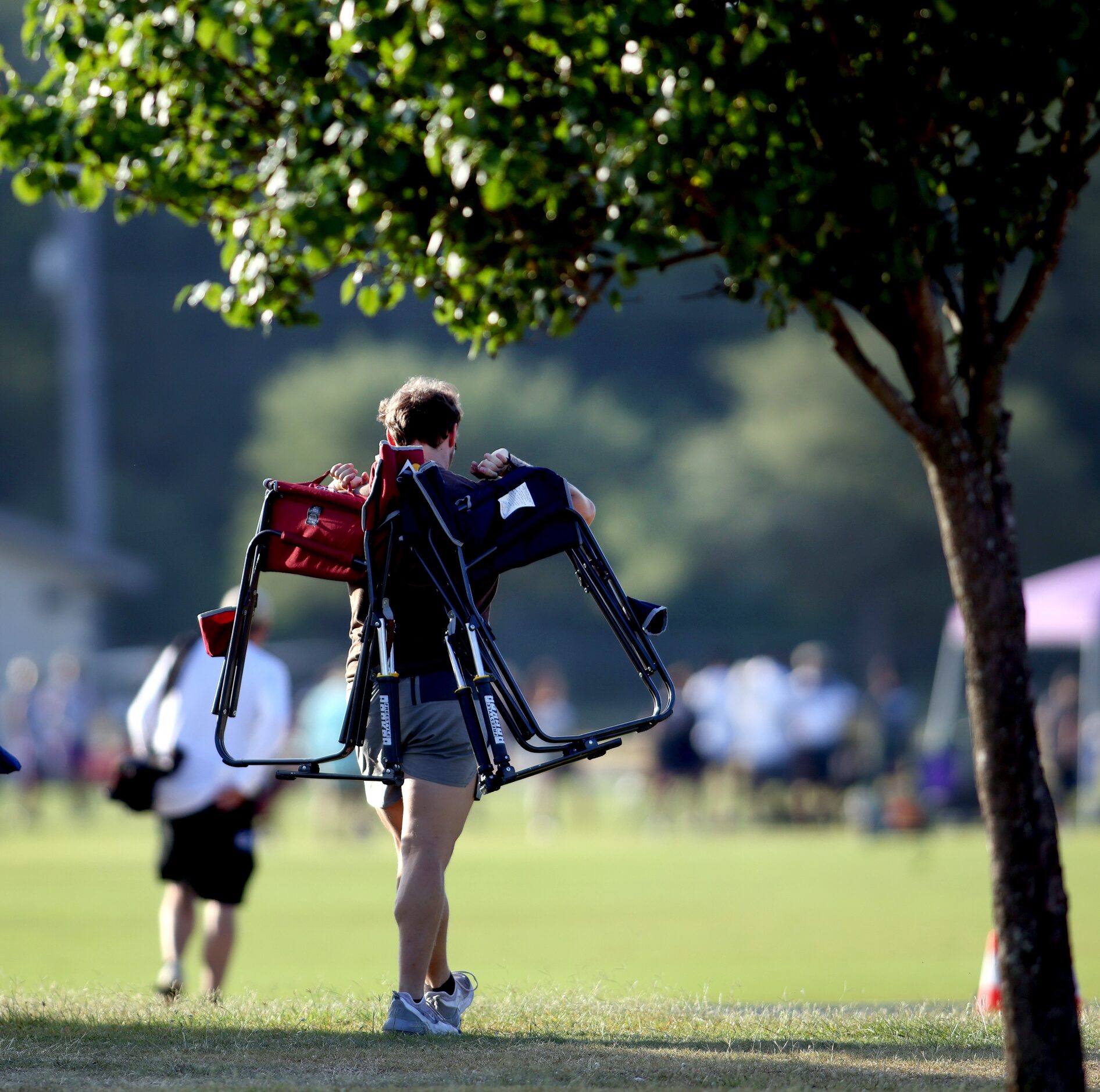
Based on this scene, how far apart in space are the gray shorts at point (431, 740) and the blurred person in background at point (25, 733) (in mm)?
19512

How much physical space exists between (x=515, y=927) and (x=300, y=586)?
44034 millimetres

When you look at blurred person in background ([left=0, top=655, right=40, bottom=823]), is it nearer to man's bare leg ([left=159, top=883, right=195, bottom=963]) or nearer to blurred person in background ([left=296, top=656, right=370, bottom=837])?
blurred person in background ([left=296, top=656, right=370, bottom=837])

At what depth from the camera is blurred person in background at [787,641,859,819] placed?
2283 centimetres

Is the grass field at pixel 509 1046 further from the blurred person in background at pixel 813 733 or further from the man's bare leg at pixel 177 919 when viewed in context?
the blurred person in background at pixel 813 733

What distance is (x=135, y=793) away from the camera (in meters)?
8.01

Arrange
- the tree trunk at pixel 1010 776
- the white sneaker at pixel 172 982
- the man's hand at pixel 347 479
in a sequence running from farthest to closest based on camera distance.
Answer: the white sneaker at pixel 172 982
the man's hand at pixel 347 479
the tree trunk at pixel 1010 776

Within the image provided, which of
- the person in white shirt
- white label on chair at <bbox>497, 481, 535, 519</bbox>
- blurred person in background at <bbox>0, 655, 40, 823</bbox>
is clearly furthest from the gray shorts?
blurred person in background at <bbox>0, 655, 40, 823</bbox>

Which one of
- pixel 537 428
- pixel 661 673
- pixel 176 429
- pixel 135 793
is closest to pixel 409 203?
pixel 661 673

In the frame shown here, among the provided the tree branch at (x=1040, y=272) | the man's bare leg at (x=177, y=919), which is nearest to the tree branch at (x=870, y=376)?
the tree branch at (x=1040, y=272)

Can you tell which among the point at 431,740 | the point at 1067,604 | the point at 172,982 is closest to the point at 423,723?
the point at 431,740

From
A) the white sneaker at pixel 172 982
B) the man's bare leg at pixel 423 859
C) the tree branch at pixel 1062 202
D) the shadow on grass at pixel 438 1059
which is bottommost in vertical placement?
the shadow on grass at pixel 438 1059

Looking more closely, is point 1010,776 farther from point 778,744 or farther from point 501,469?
point 778,744

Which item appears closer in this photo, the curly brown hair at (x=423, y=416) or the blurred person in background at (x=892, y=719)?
the curly brown hair at (x=423, y=416)

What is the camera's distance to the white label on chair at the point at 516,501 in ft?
18.4
